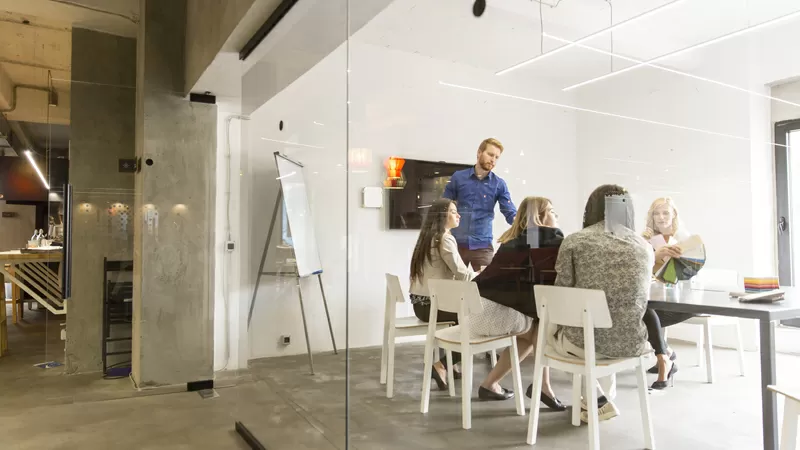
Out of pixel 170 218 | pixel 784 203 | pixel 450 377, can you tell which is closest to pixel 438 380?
Result: pixel 450 377

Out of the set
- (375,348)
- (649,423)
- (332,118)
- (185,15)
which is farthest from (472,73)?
(185,15)

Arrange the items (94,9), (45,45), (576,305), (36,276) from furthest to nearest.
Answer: (45,45)
(36,276)
(94,9)
(576,305)

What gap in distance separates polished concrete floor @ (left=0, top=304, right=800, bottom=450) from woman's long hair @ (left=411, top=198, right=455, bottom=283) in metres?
0.42

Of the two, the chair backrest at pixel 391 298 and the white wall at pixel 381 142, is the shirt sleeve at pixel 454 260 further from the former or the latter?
the chair backrest at pixel 391 298

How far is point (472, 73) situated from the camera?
2453mm

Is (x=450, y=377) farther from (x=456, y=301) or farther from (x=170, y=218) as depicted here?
(x=170, y=218)

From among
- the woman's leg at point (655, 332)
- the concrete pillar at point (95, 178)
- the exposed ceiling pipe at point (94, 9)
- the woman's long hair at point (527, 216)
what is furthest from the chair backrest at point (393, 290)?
the exposed ceiling pipe at point (94, 9)

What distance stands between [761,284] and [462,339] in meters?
1.22

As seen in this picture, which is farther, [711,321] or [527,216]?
[527,216]

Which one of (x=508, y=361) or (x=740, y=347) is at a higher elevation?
(x=740, y=347)

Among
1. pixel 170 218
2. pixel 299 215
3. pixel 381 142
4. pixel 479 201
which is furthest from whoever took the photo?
pixel 170 218

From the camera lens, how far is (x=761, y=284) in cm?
131

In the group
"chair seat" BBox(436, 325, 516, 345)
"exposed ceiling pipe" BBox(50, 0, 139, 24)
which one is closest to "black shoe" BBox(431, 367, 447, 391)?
"chair seat" BBox(436, 325, 516, 345)

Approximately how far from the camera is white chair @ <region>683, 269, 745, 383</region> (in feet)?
4.72
